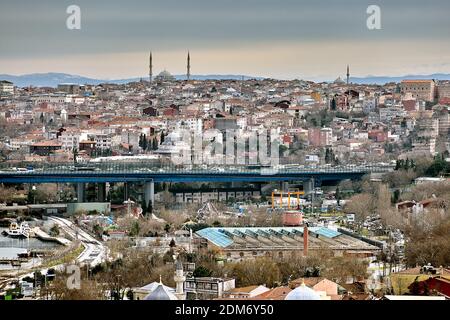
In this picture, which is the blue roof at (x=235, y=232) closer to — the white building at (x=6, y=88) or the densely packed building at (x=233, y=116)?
the densely packed building at (x=233, y=116)

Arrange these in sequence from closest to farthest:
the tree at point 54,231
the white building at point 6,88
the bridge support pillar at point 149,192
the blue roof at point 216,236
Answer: the blue roof at point 216,236
the tree at point 54,231
the bridge support pillar at point 149,192
the white building at point 6,88

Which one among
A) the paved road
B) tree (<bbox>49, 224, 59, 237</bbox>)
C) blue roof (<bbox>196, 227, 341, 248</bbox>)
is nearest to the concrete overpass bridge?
the paved road

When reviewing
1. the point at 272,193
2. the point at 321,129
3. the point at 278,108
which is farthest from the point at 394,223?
the point at 278,108

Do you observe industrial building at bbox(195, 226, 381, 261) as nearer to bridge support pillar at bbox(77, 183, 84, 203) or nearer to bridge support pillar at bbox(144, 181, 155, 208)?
bridge support pillar at bbox(144, 181, 155, 208)

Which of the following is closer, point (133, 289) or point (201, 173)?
point (133, 289)

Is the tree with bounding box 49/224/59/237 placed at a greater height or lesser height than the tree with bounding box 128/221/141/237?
lesser

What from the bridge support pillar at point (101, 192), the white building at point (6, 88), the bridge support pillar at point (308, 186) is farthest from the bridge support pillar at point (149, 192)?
the white building at point (6, 88)

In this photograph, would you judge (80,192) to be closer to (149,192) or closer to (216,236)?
(149,192)

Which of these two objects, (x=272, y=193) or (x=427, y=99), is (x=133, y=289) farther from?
(x=427, y=99)
